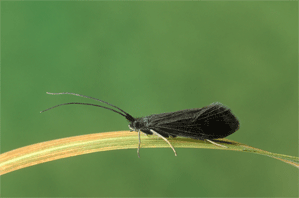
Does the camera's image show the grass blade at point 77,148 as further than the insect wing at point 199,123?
No

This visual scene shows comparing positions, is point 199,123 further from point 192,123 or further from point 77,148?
point 77,148

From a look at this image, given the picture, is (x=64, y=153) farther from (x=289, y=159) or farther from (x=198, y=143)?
(x=289, y=159)

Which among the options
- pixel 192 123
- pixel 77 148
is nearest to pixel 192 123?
pixel 192 123

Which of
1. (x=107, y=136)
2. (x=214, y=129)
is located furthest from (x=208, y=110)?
(x=107, y=136)

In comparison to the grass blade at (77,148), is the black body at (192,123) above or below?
above

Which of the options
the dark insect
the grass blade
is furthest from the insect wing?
the grass blade

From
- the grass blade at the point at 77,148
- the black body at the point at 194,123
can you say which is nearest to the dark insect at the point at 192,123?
the black body at the point at 194,123

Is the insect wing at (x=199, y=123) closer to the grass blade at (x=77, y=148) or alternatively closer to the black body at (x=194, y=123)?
the black body at (x=194, y=123)
